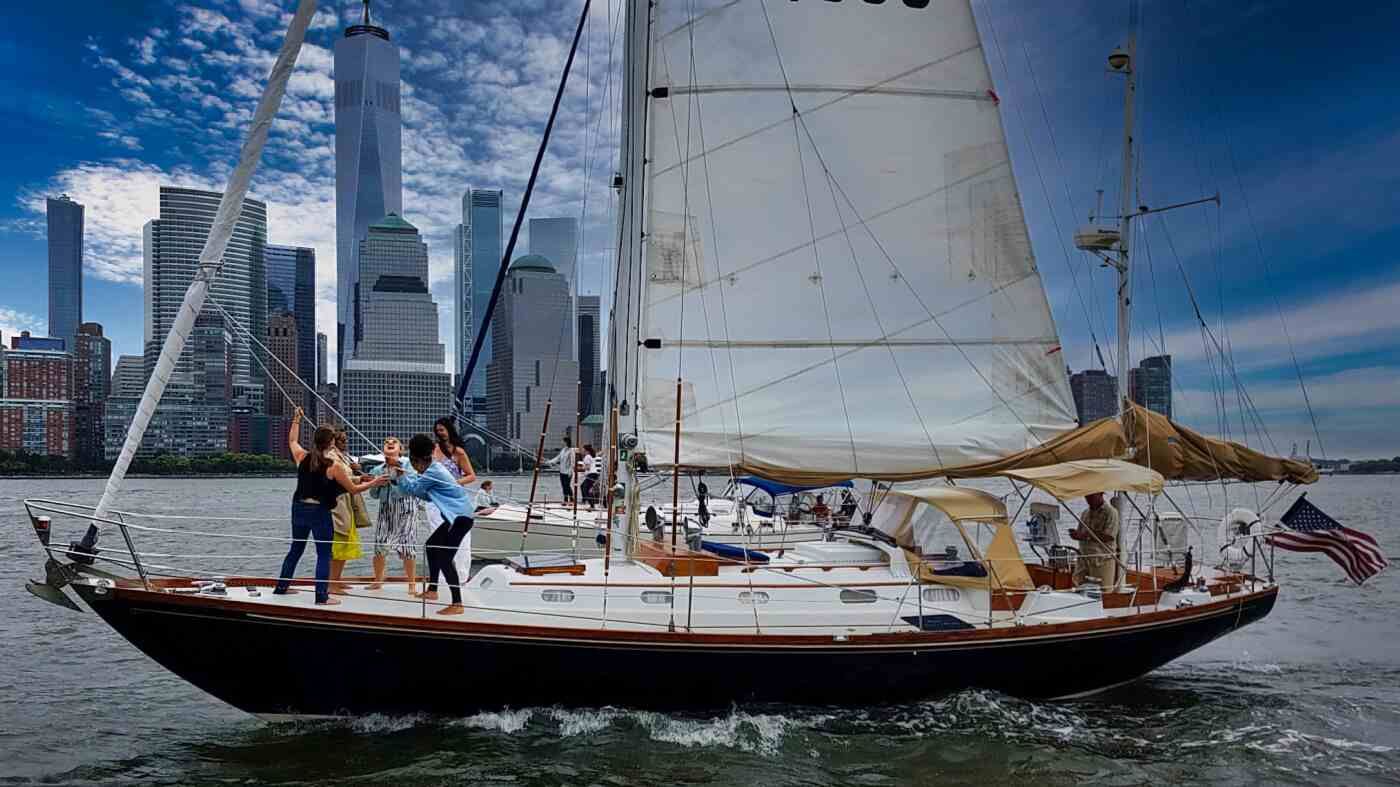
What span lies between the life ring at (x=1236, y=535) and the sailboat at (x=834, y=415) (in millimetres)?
85

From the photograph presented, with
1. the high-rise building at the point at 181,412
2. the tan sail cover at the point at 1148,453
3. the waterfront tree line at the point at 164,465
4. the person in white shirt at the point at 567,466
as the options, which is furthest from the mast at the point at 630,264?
the waterfront tree line at the point at 164,465

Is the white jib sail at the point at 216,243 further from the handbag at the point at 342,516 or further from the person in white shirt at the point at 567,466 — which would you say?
the person in white shirt at the point at 567,466

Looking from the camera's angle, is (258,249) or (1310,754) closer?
(1310,754)

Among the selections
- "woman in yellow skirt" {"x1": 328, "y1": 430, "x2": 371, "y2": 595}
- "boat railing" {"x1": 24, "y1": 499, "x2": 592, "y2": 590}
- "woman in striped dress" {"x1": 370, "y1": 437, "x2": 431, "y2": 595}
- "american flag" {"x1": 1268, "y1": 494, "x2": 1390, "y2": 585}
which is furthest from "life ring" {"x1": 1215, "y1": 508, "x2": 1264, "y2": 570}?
"woman in yellow skirt" {"x1": 328, "y1": 430, "x2": 371, "y2": 595}

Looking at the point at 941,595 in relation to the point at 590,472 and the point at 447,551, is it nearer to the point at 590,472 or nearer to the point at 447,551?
the point at 447,551

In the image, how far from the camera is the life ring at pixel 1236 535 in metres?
12.2

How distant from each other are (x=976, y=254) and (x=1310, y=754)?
661cm

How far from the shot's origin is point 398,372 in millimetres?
62156

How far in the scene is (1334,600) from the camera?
20641 mm

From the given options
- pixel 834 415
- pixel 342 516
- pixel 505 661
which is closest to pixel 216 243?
pixel 342 516

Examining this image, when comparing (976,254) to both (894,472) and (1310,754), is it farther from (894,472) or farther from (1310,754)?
(1310,754)

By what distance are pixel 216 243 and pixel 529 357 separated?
277 feet

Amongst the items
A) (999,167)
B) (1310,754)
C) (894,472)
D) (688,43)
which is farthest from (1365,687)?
(688,43)

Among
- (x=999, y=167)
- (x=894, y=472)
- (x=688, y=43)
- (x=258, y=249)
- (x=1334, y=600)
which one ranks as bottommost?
(x=1334, y=600)
